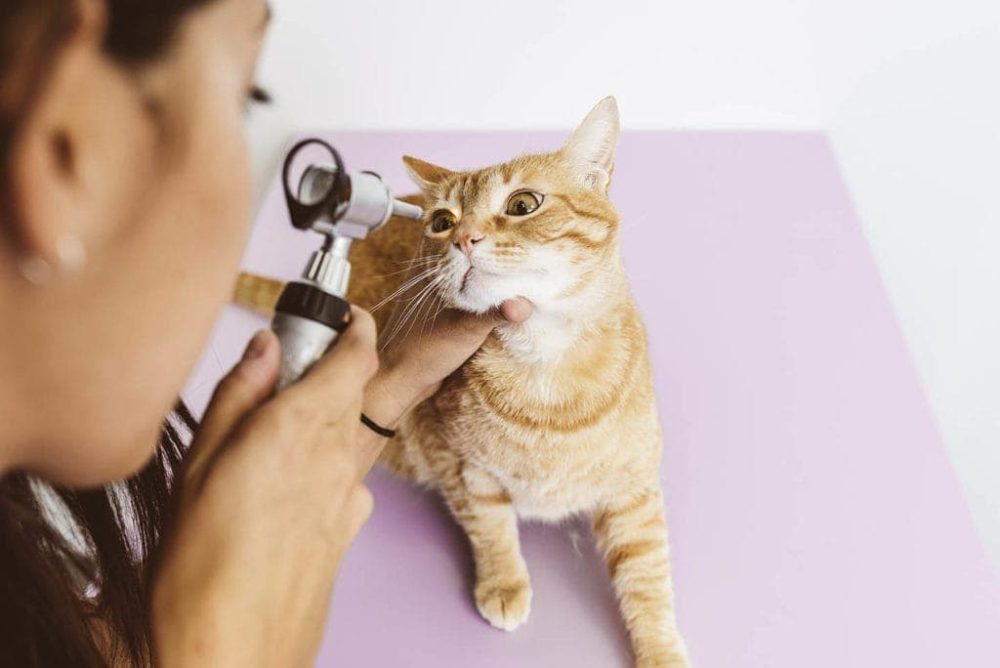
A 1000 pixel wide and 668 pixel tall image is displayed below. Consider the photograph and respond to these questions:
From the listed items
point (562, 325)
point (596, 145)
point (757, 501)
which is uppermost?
point (596, 145)

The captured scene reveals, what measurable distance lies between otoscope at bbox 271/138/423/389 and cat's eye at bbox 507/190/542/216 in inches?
14.4

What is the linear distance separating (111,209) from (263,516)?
307mm

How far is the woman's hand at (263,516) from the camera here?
0.63 m

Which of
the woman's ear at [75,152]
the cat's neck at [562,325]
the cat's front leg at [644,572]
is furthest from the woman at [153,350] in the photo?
the cat's front leg at [644,572]

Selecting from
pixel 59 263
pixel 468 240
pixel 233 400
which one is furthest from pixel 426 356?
pixel 59 263

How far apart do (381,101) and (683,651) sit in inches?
67.9

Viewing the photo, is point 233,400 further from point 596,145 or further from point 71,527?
point 596,145

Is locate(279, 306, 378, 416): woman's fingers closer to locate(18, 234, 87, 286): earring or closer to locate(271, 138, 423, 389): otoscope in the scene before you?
locate(271, 138, 423, 389): otoscope

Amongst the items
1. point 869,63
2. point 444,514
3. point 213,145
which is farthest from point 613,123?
point 869,63

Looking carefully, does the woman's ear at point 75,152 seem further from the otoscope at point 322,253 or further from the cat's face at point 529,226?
the cat's face at point 529,226

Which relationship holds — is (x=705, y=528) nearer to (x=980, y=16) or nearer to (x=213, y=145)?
(x=213, y=145)

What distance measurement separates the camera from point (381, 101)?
2.21 meters

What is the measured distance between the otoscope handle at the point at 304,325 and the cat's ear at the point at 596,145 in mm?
531

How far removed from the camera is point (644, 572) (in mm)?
1227
